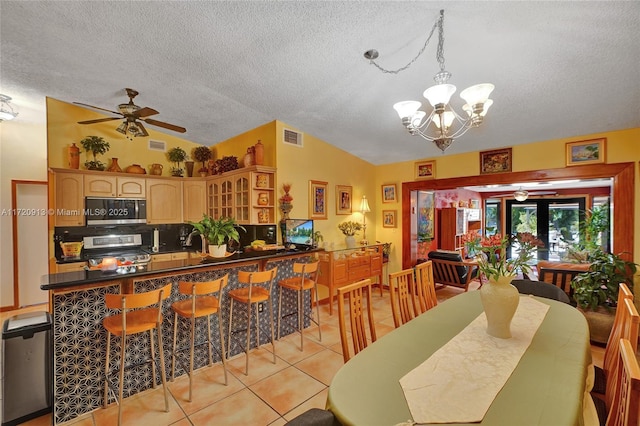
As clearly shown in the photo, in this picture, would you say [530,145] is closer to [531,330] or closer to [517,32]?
[517,32]

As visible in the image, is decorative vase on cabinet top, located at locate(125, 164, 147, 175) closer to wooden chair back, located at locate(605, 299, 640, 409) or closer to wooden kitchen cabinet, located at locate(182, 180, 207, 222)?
wooden kitchen cabinet, located at locate(182, 180, 207, 222)

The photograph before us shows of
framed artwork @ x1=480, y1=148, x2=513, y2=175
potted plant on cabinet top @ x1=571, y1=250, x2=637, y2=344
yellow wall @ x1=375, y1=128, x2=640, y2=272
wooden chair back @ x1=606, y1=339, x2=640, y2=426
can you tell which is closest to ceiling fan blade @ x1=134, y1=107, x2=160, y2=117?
wooden chair back @ x1=606, y1=339, x2=640, y2=426

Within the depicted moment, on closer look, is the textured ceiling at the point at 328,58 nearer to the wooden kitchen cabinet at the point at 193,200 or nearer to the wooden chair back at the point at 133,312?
the wooden kitchen cabinet at the point at 193,200

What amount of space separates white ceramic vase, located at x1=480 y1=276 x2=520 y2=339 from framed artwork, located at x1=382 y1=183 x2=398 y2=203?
3.82 m

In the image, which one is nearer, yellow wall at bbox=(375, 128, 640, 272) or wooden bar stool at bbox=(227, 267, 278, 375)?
wooden bar stool at bbox=(227, 267, 278, 375)

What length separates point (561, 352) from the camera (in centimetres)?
150

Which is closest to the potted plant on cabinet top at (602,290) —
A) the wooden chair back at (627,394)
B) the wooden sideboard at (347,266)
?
the wooden sideboard at (347,266)

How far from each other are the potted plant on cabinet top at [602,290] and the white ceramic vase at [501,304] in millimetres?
2534

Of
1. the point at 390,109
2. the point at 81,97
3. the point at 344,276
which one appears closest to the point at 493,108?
the point at 390,109

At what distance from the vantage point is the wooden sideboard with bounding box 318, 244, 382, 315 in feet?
14.0

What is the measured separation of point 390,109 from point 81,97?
161 inches

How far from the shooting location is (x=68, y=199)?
4.05 m

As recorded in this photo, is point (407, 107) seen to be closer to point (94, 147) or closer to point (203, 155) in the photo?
point (203, 155)

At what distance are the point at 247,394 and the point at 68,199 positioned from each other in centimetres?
388
